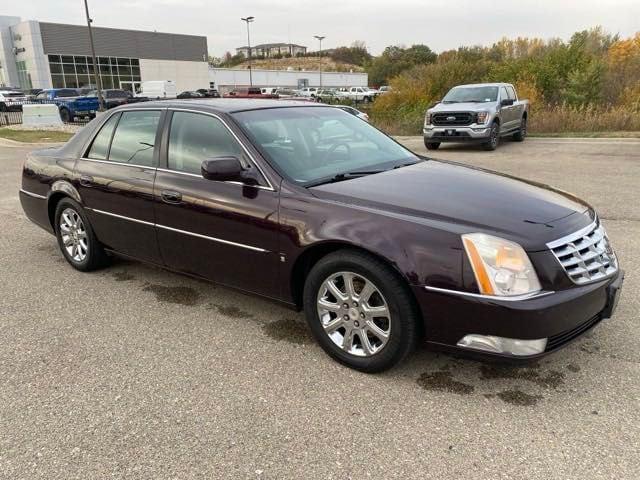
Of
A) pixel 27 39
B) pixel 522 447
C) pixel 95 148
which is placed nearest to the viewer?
pixel 522 447

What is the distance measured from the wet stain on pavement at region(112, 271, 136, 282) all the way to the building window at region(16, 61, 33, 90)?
67275mm

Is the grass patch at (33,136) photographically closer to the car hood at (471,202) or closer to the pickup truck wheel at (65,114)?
the pickup truck wheel at (65,114)

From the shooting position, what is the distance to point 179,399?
2965 mm

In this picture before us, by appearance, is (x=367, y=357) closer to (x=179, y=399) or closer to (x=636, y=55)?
(x=179, y=399)

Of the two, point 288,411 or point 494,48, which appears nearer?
point 288,411

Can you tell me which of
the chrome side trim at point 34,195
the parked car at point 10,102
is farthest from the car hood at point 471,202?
the parked car at point 10,102

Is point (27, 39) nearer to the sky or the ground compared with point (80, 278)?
nearer to the sky

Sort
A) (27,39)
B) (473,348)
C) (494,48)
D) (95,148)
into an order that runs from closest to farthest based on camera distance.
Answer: (473,348), (95,148), (494,48), (27,39)

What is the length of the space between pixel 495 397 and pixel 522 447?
434 millimetres

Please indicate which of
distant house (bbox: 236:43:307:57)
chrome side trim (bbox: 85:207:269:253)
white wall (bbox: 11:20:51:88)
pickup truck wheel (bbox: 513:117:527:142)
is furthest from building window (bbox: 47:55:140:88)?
distant house (bbox: 236:43:307:57)

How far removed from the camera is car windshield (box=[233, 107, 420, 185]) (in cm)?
363

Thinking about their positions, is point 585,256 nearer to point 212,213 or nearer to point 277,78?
point 212,213

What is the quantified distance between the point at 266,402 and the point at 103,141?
9.96ft

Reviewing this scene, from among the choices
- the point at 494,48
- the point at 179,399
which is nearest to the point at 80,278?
the point at 179,399
